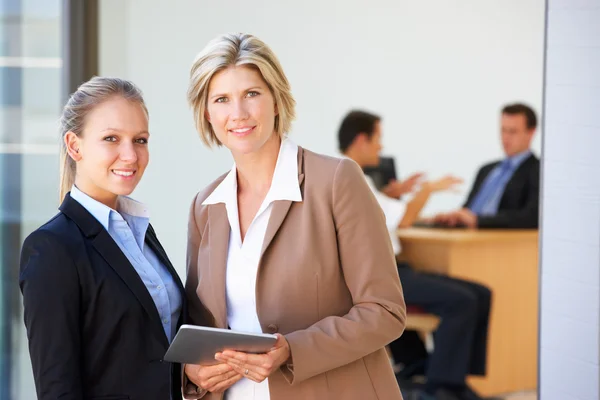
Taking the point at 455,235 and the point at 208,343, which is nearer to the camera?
the point at 208,343

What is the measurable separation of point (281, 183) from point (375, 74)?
2.81 m

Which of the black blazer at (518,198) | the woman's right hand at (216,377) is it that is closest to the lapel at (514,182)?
the black blazer at (518,198)

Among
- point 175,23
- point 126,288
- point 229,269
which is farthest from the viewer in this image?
point 175,23

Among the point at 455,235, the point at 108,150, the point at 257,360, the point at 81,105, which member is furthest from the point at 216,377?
the point at 455,235

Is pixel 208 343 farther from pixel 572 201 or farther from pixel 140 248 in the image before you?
pixel 572 201

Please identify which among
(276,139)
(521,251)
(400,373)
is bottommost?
(400,373)

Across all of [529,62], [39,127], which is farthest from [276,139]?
[529,62]

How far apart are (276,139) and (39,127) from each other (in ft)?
6.76

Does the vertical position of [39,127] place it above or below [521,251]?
above

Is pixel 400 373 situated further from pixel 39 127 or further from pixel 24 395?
pixel 39 127

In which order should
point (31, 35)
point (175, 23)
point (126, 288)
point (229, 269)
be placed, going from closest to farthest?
1. point (126, 288)
2. point (229, 269)
3. point (31, 35)
4. point (175, 23)

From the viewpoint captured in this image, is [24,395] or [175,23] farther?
[175,23]

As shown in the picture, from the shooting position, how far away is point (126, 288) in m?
1.95

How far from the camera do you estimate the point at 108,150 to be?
80.5 inches
